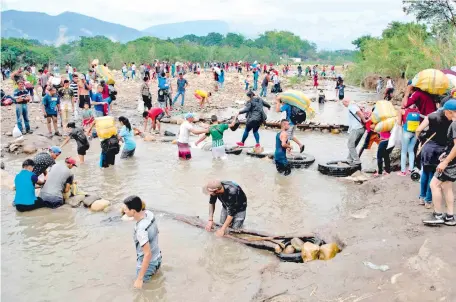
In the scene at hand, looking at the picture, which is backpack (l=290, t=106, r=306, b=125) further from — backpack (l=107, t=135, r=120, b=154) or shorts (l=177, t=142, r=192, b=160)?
backpack (l=107, t=135, r=120, b=154)

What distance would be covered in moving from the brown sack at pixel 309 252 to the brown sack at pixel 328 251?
65 millimetres

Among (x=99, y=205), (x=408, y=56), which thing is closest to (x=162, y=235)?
(x=99, y=205)

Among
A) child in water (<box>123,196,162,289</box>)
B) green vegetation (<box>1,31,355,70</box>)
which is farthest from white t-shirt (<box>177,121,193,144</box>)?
green vegetation (<box>1,31,355,70</box>)

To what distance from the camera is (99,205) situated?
763cm

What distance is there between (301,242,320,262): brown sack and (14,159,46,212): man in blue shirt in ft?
15.4

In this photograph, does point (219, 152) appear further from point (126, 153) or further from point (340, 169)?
point (340, 169)

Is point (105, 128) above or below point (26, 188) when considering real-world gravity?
above

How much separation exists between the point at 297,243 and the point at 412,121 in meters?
3.43

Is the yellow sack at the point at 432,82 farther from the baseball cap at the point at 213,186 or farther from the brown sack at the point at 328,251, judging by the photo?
the baseball cap at the point at 213,186

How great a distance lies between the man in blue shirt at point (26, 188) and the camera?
728 centimetres

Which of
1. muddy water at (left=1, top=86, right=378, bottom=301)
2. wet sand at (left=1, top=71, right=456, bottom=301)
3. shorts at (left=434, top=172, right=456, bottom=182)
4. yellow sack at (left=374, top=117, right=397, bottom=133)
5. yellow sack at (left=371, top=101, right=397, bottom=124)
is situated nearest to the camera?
wet sand at (left=1, top=71, right=456, bottom=301)

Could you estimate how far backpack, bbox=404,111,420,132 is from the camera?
7.56 meters

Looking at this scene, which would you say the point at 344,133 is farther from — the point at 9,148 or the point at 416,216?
the point at 9,148

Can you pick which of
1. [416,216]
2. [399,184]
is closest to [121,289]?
[416,216]
